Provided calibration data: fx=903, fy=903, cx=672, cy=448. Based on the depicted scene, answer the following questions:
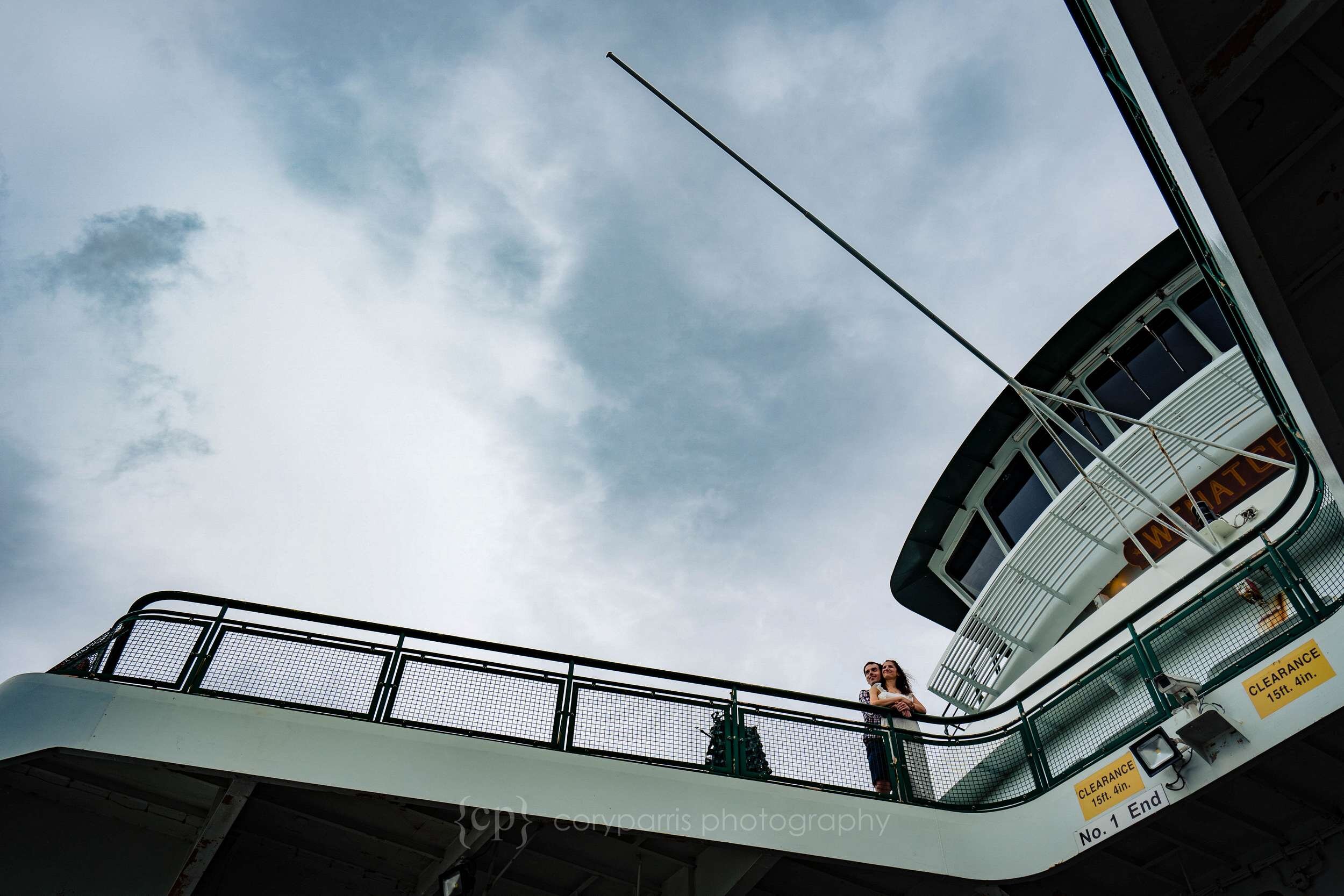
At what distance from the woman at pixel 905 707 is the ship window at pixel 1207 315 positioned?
762 cm

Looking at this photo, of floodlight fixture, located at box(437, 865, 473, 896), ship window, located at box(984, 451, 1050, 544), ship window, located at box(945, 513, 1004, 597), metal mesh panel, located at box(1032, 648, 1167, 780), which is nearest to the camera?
floodlight fixture, located at box(437, 865, 473, 896)

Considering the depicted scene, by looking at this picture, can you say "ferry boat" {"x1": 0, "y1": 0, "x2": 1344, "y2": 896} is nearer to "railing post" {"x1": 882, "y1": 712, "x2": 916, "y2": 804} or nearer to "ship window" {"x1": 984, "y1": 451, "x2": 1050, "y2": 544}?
"railing post" {"x1": 882, "y1": 712, "x2": 916, "y2": 804}

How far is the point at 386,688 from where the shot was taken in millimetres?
9242

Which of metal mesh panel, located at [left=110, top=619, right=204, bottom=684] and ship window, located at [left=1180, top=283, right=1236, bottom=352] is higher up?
ship window, located at [left=1180, top=283, right=1236, bottom=352]

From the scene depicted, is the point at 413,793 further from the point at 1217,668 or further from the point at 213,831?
the point at 1217,668

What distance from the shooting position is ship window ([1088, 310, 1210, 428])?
48.8 feet

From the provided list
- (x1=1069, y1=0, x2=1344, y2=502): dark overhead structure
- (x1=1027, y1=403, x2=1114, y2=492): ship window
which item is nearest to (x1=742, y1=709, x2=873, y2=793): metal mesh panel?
(x1=1069, y1=0, x2=1344, y2=502): dark overhead structure

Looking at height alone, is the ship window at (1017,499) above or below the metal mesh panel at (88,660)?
above

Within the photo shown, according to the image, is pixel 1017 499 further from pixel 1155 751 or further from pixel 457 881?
pixel 457 881

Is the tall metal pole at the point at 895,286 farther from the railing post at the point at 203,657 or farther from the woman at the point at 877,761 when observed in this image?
the railing post at the point at 203,657

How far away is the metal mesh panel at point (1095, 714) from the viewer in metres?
9.18

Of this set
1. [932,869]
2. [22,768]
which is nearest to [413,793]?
[22,768]

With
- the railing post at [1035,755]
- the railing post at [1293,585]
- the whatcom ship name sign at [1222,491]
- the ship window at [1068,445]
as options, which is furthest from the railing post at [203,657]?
the ship window at [1068,445]

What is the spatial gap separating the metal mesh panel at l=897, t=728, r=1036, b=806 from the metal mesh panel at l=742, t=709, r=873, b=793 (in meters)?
0.63
